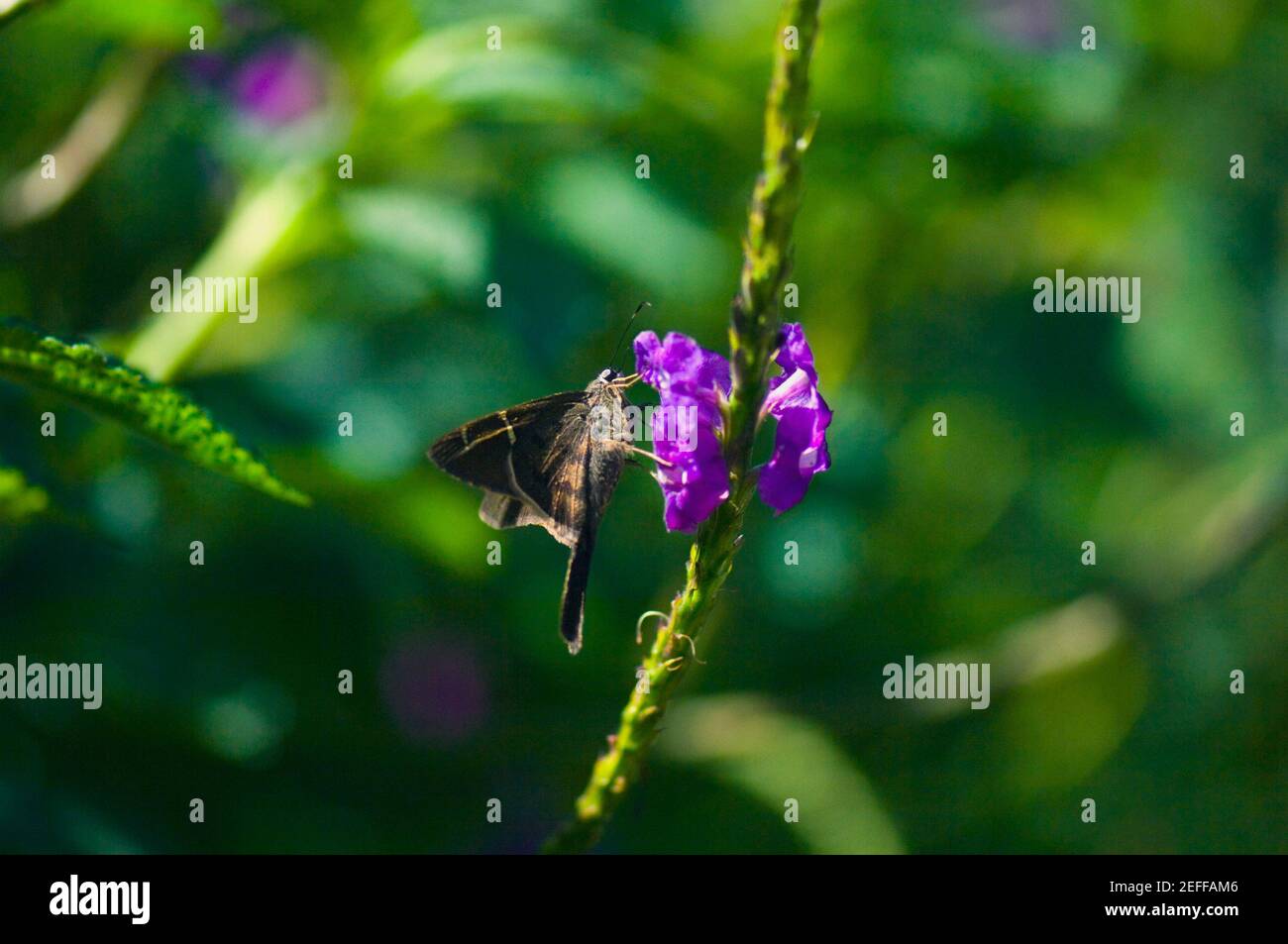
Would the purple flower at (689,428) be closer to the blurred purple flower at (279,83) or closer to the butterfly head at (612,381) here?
the butterfly head at (612,381)

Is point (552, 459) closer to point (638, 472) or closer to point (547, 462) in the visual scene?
point (547, 462)

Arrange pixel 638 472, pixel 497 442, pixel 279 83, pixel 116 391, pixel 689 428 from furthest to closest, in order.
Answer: pixel 279 83
pixel 638 472
pixel 497 442
pixel 689 428
pixel 116 391

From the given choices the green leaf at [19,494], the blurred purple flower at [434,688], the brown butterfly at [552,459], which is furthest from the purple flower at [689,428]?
the blurred purple flower at [434,688]

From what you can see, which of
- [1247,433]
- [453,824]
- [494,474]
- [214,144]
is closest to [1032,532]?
[1247,433]

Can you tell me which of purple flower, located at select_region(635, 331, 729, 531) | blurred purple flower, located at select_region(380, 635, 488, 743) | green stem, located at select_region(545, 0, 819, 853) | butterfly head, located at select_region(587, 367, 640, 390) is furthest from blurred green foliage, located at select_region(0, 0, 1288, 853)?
green stem, located at select_region(545, 0, 819, 853)

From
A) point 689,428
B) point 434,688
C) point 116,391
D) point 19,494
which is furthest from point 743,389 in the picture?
point 434,688
